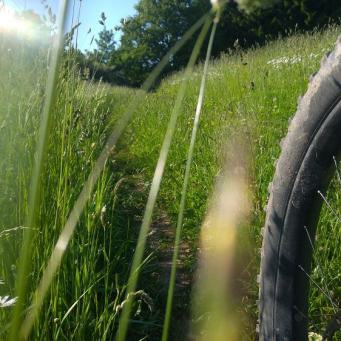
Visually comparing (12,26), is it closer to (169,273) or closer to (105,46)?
(105,46)

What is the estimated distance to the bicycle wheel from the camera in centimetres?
107

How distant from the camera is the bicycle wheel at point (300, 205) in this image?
1.07 metres

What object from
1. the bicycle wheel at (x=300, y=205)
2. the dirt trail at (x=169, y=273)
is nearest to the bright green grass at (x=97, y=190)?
the dirt trail at (x=169, y=273)

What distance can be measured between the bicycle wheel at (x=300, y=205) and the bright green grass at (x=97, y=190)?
1.19 feet

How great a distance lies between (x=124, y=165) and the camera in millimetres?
4973

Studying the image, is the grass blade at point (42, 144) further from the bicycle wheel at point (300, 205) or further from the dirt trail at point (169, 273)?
the dirt trail at point (169, 273)

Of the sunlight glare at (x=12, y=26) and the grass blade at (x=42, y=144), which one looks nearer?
the grass blade at (x=42, y=144)

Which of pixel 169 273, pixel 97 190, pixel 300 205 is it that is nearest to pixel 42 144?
pixel 300 205

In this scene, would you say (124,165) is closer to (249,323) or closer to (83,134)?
(83,134)

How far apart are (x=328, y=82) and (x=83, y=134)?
61.3 inches

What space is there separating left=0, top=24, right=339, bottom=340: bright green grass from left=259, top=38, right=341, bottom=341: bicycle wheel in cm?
36

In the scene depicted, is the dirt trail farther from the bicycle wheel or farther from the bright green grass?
the bicycle wheel

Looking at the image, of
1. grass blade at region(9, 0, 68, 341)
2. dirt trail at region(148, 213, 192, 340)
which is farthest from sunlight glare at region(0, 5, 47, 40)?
grass blade at region(9, 0, 68, 341)

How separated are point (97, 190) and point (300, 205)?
1133mm
